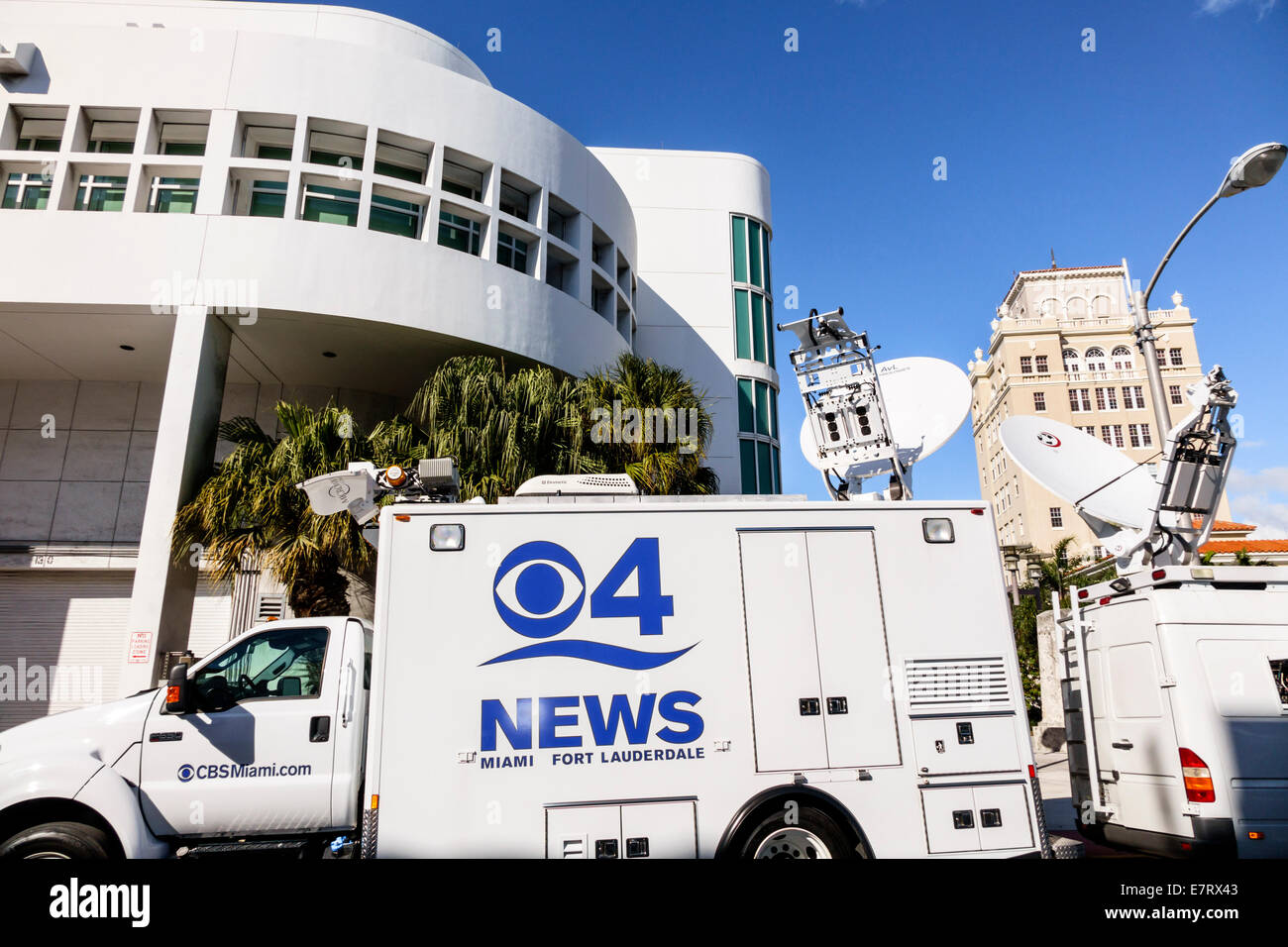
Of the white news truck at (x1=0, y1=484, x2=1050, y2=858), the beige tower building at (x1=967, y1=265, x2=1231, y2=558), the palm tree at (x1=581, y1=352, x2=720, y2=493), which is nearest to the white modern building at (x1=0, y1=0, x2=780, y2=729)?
the palm tree at (x1=581, y1=352, x2=720, y2=493)

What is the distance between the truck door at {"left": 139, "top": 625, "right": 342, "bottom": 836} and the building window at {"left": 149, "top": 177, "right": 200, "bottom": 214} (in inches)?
557

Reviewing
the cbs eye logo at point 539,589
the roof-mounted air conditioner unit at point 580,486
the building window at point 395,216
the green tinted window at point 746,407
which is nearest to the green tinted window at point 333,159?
the building window at point 395,216

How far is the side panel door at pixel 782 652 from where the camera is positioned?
17.3 feet

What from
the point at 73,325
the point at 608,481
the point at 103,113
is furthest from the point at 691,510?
the point at 103,113

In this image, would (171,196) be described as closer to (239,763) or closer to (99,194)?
(99,194)

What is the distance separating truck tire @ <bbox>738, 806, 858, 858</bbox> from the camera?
16.9ft

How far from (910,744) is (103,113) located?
63.7 feet

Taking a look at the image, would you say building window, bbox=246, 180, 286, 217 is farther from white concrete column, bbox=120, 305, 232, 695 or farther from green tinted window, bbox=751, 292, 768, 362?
green tinted window, bbox=751, 292, 768, 362

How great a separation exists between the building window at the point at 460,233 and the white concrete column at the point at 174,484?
5.25 meters

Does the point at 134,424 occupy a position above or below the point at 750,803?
above

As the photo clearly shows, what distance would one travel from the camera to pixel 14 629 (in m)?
16.6

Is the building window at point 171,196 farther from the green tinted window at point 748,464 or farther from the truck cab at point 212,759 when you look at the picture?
the green tinted window at point 748,464

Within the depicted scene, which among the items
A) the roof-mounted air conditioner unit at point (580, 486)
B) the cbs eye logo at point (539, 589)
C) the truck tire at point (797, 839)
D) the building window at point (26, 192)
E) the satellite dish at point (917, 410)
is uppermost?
the building window at point (26, 192)
